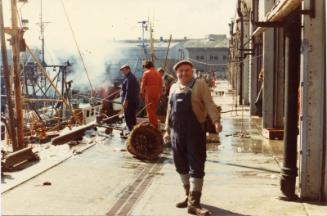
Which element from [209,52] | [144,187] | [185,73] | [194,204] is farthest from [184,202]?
[209,52]

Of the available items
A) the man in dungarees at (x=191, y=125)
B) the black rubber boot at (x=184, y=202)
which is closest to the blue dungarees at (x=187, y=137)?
the man in dungarees at (x=191, y=125)

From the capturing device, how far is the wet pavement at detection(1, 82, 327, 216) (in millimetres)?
6004

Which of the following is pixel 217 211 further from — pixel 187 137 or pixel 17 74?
pixel 17 74

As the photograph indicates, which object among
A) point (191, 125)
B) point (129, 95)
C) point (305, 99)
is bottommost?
point (191, 125)

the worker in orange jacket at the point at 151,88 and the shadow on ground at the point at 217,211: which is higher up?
the worker in orange jacket at the point at 151,88

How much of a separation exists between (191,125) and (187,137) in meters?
0.16

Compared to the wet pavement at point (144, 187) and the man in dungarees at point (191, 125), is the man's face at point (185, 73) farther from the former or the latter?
the wet pavement at point (144, 187)

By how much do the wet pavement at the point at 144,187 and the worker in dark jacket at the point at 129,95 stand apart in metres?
1.49

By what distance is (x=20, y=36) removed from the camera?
12.4 m

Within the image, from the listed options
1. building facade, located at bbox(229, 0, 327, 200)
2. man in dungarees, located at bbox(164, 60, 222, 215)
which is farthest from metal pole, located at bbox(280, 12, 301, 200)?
man in dungarees, located at bbox(164, 60, 222, 215)

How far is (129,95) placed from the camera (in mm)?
11781

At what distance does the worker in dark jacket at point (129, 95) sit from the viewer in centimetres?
Result: 1174

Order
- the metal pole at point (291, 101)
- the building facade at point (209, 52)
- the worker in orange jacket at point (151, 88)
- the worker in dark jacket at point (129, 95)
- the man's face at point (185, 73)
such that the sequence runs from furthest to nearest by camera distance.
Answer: the building facade at point (209, 52)
the worker in dark jacket at point (129, 95)
the worker in orange jacket at point (151, 88)
the metal pole at point (291, 101)
the man's face at point (185, 73)

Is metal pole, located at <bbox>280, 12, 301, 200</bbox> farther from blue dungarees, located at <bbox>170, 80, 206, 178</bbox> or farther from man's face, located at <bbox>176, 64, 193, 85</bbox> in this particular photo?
man's face, located at <bbox>176, 64, 193, 85</bbox>
